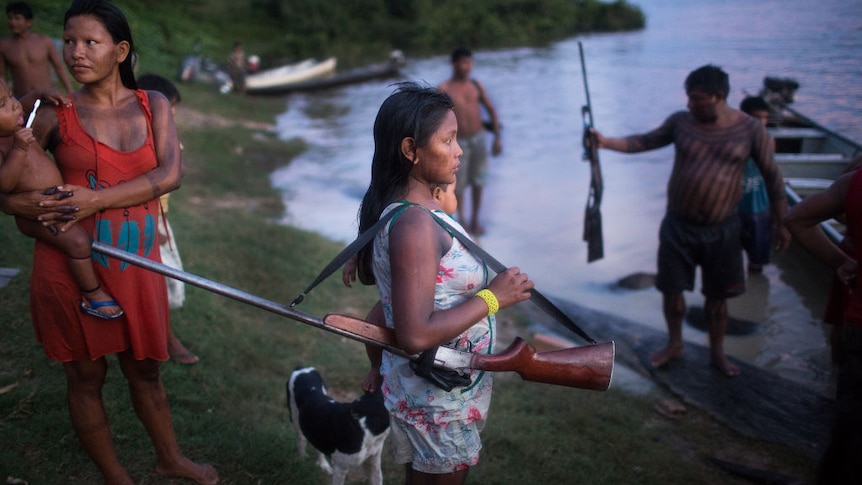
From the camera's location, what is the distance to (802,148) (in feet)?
28.5

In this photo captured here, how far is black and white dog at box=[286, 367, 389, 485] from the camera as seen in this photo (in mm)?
2961

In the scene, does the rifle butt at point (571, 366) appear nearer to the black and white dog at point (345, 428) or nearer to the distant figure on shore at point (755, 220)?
the black and white dog at point (345, 428)

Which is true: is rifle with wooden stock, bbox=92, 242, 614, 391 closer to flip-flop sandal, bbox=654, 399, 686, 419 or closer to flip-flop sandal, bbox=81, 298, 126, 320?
flip-flop sandal, bbox=81, 298, 126, 320

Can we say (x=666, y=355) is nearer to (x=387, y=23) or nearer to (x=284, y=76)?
(x=284, y=76)

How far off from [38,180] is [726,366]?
14.3ft

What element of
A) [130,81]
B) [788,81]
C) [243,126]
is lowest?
[243,126]

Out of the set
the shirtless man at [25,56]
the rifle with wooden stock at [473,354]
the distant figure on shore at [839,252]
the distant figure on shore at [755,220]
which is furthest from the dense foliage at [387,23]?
the rifle with wooden stock at [473,354]

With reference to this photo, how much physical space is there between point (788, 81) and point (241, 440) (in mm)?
9300

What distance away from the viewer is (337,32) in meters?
30.4

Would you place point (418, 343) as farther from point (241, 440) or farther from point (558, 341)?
point (558, 341)

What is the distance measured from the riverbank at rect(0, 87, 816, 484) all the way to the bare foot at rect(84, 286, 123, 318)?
962 millimetres

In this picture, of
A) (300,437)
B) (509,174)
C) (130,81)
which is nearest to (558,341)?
(300,437)

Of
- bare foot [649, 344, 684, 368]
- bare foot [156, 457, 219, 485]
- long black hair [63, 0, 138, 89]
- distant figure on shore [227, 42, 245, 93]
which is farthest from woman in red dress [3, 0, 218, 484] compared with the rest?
distant figure on shore [227, 42, 245, 93]

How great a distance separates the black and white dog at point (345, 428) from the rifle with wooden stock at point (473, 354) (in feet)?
2.73
